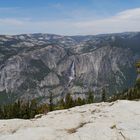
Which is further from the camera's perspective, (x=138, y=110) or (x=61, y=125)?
(x=138, y=110)

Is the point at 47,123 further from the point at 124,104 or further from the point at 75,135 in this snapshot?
the point at 124,104

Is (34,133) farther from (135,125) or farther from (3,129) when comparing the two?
(135,125)

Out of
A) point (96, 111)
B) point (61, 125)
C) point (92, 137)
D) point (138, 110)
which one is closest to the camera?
point (92, 137)

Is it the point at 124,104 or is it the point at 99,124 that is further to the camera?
the point at 124,104

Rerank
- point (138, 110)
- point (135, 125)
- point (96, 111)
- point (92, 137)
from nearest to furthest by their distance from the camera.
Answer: point (92, 137)
point (135, 125)
point (138, 110)
point (96, 111)

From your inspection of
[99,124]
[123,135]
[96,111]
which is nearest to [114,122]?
[99,124]

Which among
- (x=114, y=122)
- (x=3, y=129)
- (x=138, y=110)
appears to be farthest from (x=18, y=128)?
(x=138, y=110)
